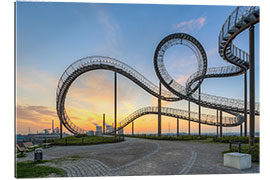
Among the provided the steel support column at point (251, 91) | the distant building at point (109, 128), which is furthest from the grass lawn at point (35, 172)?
the distant building at point (109, 128)

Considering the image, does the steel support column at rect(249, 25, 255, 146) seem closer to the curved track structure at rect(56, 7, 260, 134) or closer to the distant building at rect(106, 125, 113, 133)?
the curved track structure at rect(56, 7, 260, 134)

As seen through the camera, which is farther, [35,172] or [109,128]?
[109,128]

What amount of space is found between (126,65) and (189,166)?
16868 millimetres

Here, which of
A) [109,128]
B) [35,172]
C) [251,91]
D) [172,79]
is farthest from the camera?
[109,128]

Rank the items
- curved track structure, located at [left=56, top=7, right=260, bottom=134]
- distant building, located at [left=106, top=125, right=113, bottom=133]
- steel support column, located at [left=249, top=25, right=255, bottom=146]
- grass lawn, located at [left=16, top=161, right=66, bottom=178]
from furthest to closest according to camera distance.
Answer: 1. distant building, located at [left=106, top=125, right=113, bottom=133]
2. curved track structure, located at [left=56, top=7, right=260, bottom=134]
3. steel support column, located at [left=249, top=25, right=255, bottom=146]
4. grass lawn, located at [left=16, top=161, right=66, bottom=178]

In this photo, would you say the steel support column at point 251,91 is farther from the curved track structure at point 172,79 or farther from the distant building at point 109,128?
the distant building at point 109,128

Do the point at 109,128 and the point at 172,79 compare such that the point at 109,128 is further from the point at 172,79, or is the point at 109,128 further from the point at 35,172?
the point at 35,172

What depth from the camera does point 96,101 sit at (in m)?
19.0

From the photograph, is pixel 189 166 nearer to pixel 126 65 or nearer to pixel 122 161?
pixel 122 161

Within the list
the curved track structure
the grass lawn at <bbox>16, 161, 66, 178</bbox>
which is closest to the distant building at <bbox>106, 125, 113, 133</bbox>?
the curved track structure

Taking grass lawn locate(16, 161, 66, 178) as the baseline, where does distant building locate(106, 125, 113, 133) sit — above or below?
below

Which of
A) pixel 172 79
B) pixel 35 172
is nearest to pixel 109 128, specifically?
pixel 172 79
